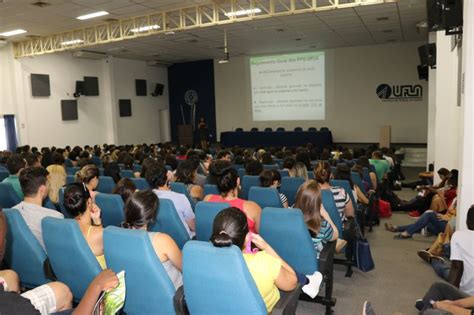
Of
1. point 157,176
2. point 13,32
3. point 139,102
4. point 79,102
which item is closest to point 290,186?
point 157,176

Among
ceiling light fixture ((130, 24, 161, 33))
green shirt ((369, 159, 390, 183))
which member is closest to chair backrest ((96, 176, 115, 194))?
green shirt ((369, 159, 390, 183))

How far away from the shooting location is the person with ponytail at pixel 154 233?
228 cm

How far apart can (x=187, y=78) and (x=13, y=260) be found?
16.6 m

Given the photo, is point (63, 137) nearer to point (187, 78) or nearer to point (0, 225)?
point (187, 78)

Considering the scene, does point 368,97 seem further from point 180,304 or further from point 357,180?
point 180,304

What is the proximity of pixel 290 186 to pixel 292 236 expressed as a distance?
207cm

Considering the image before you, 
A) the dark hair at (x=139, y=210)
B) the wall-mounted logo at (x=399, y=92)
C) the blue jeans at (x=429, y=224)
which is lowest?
the blue jeans at (x=429, y=224)

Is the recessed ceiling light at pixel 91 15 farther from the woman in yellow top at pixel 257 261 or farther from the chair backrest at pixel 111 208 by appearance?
the woman in yellow top at pixel 257 261

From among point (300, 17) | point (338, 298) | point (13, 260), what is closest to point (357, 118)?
point (300, 17)

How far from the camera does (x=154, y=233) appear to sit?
2307 mm

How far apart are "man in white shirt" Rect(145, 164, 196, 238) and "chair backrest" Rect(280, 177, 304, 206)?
1516mm

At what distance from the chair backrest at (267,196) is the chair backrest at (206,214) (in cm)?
85

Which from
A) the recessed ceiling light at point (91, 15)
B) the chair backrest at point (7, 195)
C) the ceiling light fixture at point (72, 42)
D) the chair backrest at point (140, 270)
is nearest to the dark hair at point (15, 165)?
the chair backrest at point (7, 195)

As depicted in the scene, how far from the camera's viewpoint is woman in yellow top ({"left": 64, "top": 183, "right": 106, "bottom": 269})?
2605 mm
